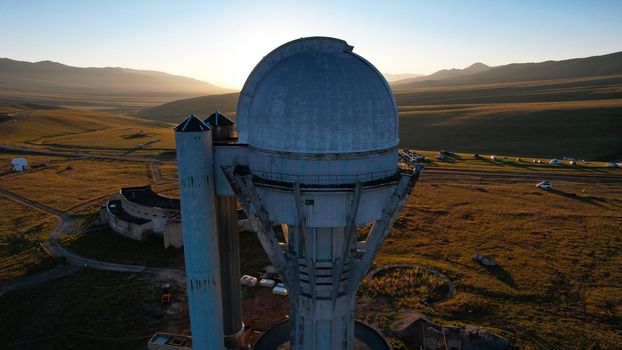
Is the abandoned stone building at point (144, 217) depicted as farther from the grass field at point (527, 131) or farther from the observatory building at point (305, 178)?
the grass field at point (527, 131)

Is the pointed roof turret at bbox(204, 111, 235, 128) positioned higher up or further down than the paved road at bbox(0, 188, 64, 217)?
higher up

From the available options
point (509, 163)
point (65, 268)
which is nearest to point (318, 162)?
point (65, 268)

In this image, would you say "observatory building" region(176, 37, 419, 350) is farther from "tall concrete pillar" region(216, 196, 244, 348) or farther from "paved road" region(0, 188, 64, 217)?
"paved road" region(0, 188, 64, 217)

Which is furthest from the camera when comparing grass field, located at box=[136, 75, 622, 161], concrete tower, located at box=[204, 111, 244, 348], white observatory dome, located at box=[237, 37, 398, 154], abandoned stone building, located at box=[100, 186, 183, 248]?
grass field, located at box=[136, 75, 622, 161]

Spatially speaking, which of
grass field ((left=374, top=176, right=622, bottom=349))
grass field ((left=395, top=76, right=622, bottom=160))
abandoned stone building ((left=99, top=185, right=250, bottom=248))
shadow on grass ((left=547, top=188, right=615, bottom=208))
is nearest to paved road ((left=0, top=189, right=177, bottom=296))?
abandoned stone building ((left=99, top=185, right=250, bottom=248))

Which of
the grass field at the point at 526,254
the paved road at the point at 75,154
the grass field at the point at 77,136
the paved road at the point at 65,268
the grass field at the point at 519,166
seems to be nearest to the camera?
the grass field at the point at 526,254

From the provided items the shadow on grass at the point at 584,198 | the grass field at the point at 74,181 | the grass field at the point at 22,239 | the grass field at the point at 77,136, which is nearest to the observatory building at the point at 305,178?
the grass field at the point at 22,239

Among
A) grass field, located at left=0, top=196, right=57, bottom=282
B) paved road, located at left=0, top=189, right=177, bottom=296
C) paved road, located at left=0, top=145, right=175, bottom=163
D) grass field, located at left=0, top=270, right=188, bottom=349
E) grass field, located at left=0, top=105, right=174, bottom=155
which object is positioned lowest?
grass field, located at left=0, top=270, right=188, bottom=349
